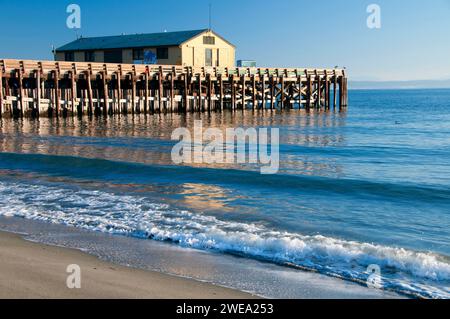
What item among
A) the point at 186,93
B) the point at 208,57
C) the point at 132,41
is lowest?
the point at 186,93

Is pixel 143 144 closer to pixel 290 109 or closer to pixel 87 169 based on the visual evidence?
pixel 87 169

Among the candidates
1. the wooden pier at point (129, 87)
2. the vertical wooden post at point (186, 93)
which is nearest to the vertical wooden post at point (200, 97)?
the wooden pier at point (129, 87)

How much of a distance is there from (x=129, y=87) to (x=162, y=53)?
789 cm

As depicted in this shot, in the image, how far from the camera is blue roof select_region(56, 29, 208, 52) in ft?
163

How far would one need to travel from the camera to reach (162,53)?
49.7 metres

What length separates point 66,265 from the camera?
6754 millimetres

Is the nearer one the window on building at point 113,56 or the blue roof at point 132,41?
the blue roof at point 132,41

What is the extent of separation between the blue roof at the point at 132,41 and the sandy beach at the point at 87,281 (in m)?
42.6

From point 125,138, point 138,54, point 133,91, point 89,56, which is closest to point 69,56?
point 89,56

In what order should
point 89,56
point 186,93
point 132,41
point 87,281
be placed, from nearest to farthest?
point 87,281
point 186,93
point 132,41
point 89,56

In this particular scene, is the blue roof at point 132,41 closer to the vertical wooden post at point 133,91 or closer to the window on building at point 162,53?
the window on building at point 162,53

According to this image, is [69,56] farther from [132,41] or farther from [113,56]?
[132,41]

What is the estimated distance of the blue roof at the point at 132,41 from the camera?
49.6 m
